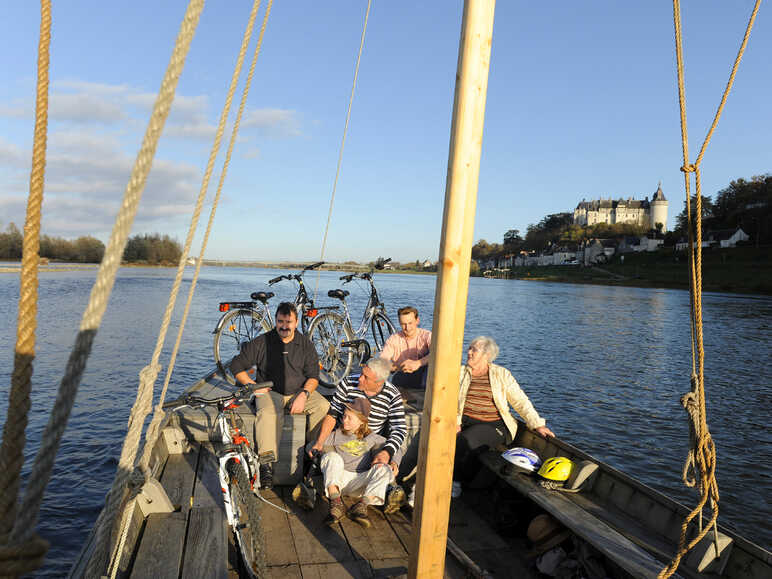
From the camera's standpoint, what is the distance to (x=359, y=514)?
420 cm

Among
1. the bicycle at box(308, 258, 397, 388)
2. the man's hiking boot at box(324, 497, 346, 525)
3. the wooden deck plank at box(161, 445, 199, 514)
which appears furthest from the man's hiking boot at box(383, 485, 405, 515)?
the bicycle at box(308, 258, 397, 388)

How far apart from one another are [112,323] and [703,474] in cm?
2503

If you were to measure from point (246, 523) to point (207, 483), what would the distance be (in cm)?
121

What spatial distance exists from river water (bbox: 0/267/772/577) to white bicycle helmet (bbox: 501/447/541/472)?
5.01m

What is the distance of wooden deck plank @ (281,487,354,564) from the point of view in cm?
379

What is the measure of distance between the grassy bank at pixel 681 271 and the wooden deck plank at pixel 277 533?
174ft

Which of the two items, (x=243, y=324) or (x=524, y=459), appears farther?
(x=243, y=324)

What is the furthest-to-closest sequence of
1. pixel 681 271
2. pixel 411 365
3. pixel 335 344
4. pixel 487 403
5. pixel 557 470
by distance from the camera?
pixel 681 271
pixel 335 344
pixel 411 365
pixel 487 403
pixel 557 470

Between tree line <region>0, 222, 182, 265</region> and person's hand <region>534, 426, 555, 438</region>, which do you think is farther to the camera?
tree line <region>0, 222, 182, 265</region>

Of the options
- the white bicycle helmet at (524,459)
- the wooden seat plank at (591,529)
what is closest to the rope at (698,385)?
the wooden seat plank at (591,529)

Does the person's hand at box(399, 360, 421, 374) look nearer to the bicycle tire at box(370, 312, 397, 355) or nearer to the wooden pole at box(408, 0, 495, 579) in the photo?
the bicycle tire at box(370, 312, 397, 355)

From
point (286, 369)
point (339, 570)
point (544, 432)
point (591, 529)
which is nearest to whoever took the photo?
point (591, 529)

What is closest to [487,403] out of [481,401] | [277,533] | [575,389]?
[481,401]

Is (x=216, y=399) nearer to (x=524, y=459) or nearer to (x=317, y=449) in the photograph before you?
(x=317, y=449)
